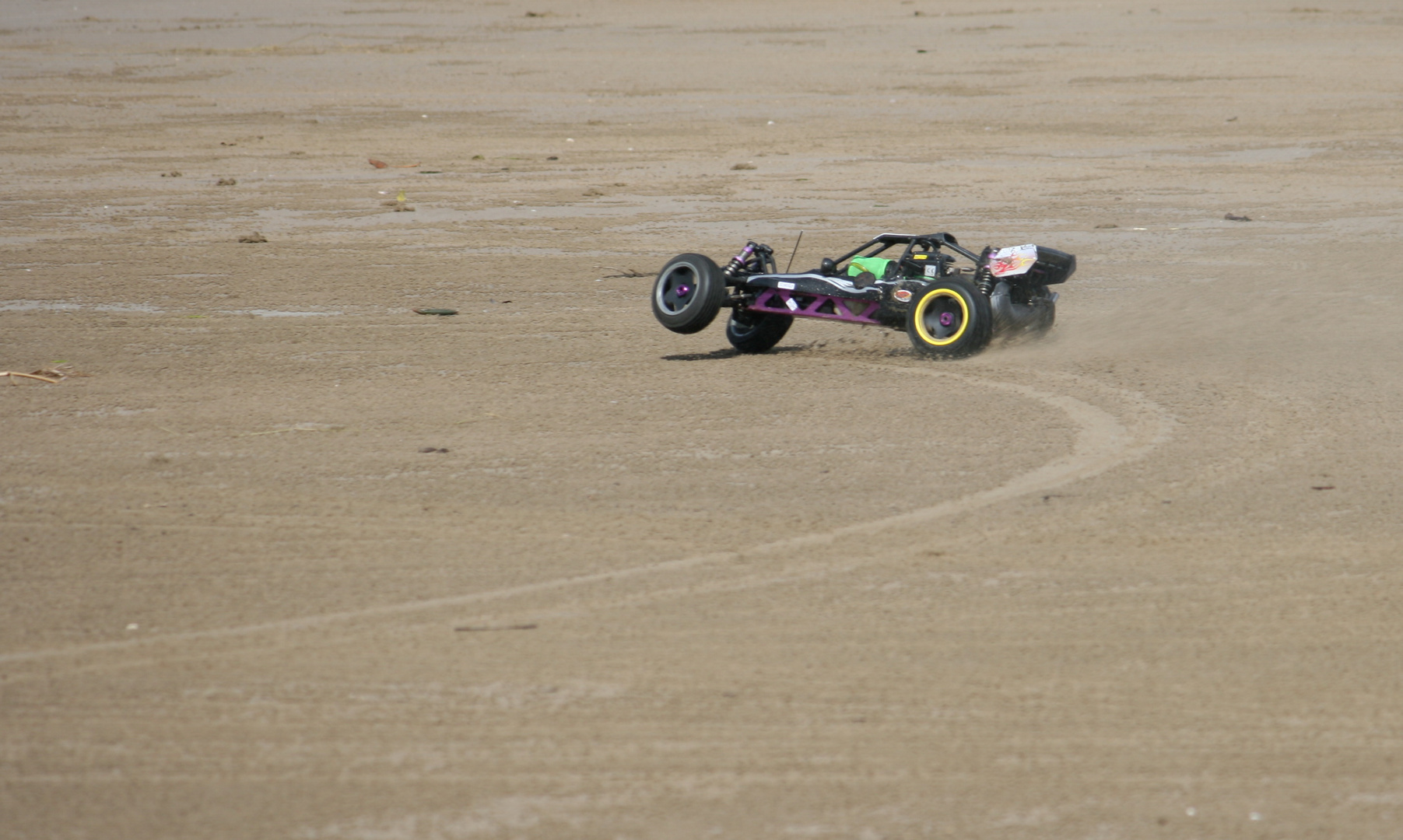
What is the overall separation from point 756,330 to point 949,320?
4.56 ft

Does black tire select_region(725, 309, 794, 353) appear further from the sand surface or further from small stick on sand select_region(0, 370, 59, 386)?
small stick on sand select_region(0, 370, 59, 386)

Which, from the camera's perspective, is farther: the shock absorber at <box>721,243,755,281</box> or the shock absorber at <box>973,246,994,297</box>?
the shock absorber at <box>721,243,755,281</box>

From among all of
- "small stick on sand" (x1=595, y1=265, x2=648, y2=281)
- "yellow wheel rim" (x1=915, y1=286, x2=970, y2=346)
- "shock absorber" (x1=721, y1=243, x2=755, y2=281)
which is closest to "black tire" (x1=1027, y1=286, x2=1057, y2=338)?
"yellow wheel rim" (x1=915, y1=286, x2=970, y2=346)

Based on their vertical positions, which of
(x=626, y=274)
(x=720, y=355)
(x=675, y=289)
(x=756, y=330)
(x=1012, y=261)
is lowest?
(x=720, y=355)

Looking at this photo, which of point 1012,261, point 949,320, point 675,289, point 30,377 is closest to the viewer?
point 30,377

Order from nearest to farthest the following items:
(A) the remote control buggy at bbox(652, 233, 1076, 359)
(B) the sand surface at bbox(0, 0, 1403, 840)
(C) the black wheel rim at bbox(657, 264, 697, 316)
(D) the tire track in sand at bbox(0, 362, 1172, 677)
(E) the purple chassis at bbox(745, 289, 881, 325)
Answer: (B) the sand surface at bbox(0, 0, 1403, 840), (D) the tire track in sand at bbox(0, 362, 1172, 677), (A) the remote control buggy at bbox(652, 233, 1076, 359), (E) the purple chassis at bbox(745, 289, 881, 325), (C) the black wheel rim at bbox(657, 264, 697, 316)

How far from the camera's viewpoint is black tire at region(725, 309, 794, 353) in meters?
10.7

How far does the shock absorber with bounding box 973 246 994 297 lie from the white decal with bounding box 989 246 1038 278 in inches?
1.1

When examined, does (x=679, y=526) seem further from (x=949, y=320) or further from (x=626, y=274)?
(x=626, y=274)

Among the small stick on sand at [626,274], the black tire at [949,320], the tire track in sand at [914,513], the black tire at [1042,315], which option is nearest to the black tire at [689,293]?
the tire track in sand at [914,513]

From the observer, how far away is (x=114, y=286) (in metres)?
12.9

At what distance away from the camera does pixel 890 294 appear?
10.2 meters

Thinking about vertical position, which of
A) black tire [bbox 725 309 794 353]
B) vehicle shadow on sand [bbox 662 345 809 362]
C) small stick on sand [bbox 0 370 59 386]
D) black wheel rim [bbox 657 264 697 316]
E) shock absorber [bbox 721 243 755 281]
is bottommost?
small stick on sand [bbox 0 370 59 386]

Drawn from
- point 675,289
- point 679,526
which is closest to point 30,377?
point 675,289
